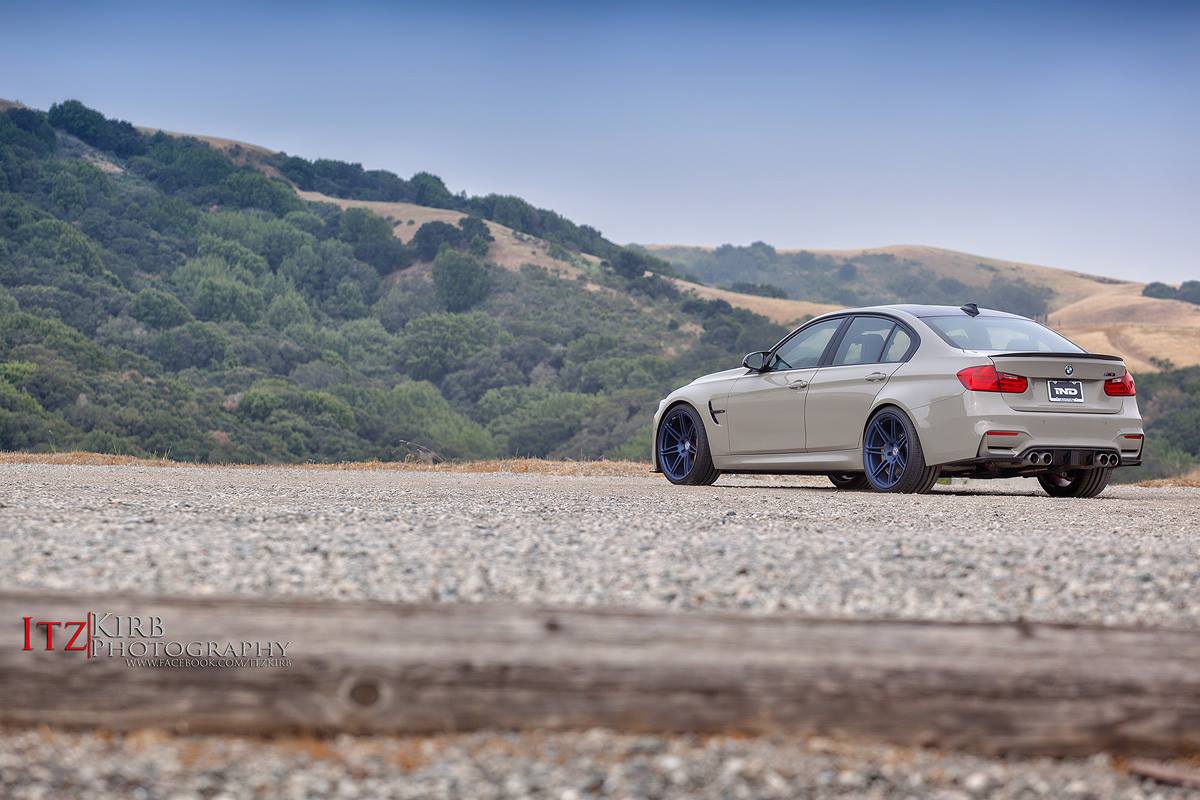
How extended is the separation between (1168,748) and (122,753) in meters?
3.03

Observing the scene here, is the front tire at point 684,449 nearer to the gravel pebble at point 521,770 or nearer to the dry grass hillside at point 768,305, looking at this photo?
the gravel pebble at point 521,770

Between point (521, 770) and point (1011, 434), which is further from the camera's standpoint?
point (1011, 434)

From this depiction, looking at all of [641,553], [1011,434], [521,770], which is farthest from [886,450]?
[521,770]

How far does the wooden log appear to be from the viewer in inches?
153

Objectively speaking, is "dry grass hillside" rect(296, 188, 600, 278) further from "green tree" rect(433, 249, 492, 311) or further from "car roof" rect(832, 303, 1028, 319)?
"car roof" rect(832, 303, 1028, 319)

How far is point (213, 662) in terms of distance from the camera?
397cm

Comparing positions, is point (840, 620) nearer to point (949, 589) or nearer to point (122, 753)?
point (949, 589)

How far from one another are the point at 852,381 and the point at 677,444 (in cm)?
256

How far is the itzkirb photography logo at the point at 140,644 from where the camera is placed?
3969 mm

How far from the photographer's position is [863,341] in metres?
11.2

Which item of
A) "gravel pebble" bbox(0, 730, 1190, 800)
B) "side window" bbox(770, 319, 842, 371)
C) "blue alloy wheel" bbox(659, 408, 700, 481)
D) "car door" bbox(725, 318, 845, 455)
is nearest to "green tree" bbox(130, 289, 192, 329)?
"blue alloy wheel" bbox(659, 408, 700, 481)

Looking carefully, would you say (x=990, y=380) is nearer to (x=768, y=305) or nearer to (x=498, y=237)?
(x=768, y=305)

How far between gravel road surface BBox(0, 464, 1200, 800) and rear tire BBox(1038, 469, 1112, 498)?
219cm

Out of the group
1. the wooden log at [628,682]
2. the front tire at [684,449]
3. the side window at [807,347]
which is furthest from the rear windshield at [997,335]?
the wooden log at [628,682]
